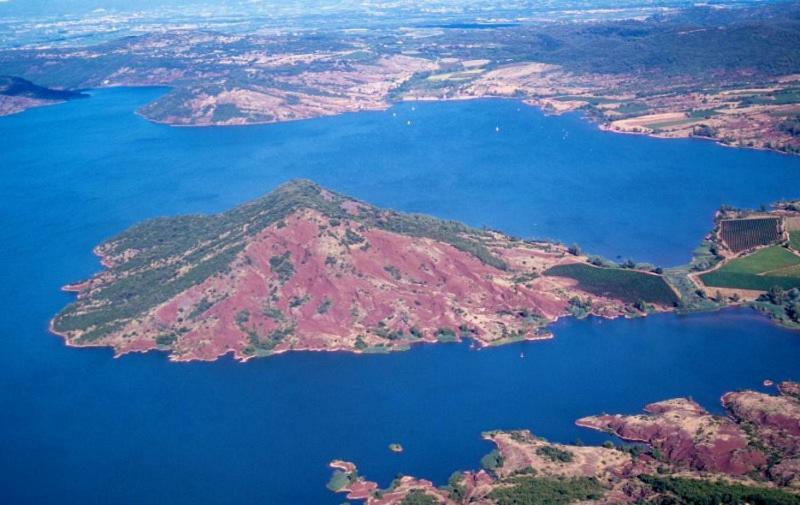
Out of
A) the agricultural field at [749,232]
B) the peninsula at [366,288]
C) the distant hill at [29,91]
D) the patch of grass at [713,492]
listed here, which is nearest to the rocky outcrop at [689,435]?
the patch of grass at [713,492]

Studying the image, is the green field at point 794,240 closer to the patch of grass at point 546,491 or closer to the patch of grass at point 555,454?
the patch of grass at point 555,454

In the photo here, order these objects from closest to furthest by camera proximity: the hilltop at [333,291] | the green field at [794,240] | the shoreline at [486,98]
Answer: the hilltop at [333,291], the green field at [794,240], the shoreline at [486,98]

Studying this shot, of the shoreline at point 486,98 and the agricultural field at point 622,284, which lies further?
the shoreline at point 486,98

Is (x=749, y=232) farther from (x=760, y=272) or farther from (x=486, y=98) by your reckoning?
(x=486, y=98)

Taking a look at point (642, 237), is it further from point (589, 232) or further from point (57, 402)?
point (57, 402)

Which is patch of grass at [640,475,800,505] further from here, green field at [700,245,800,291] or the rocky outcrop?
green field at [700,245,800,291]

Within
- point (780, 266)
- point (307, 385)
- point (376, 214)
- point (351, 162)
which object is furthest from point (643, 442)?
point (351, 162)
